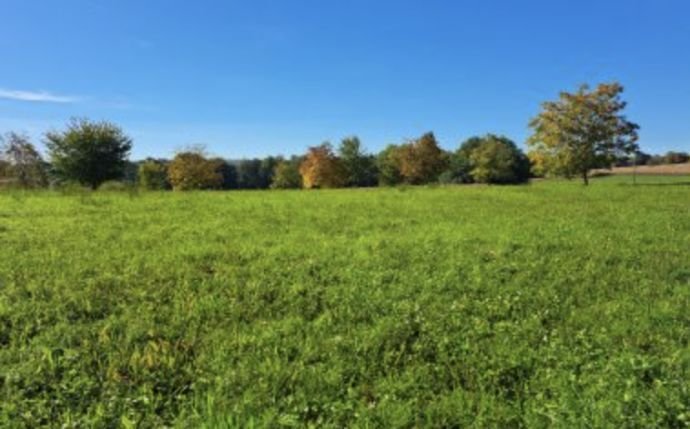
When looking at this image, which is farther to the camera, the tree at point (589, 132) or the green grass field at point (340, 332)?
the tree at point (589, 132)

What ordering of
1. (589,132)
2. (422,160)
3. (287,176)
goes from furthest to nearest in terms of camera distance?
(287,176) → (422,160) → (589,132)

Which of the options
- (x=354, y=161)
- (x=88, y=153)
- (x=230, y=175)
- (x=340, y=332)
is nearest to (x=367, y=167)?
(x=354, y=161)

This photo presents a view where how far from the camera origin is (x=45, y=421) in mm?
4117

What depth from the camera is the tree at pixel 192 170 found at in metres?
84.8

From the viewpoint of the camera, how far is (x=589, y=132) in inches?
2052

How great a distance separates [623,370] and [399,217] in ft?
37.6

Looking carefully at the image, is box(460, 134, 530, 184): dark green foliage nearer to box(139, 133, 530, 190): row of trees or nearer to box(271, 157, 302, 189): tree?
box(139, 133, 530, 190): row of trees

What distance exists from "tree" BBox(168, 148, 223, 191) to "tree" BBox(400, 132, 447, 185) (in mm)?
29622

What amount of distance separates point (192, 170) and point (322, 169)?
65.1 feet

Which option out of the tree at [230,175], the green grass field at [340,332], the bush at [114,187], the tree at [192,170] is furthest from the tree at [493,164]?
the green grass field at [340,332]

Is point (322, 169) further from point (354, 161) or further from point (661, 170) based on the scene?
point (661, 170)

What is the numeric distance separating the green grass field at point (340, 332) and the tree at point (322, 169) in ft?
247

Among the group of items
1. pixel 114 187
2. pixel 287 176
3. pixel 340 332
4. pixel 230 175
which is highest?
pixel 230 175

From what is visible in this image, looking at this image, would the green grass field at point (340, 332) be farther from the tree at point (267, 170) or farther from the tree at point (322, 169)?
the tree at point (267, 170)
